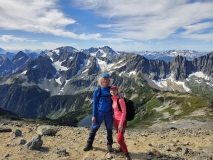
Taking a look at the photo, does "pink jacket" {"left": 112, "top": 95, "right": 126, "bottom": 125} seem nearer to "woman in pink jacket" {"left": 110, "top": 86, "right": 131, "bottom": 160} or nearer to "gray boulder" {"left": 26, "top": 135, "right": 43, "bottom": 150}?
"woman in pink jacket" {"left": 110, "top": 86, "right": 131, "bottom": 160}

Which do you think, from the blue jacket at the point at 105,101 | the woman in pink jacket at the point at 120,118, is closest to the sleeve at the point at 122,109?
the woman in pink jacket at the point at 120,118

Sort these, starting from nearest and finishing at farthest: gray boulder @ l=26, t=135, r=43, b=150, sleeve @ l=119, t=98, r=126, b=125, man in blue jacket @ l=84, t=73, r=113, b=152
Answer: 1. sleeve @ l=119, t=98, r=126, b=125
2. man in blue jacket @ l=84, t=73, r=113, b=152
3. gray boulder @ l=26, t=135, r=43, b=150

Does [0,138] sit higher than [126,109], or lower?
lower

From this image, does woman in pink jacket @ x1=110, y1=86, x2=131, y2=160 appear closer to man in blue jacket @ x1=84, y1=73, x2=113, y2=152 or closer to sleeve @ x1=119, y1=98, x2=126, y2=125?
sleeve @ x1=119, y1=98, x2=126, y2=125

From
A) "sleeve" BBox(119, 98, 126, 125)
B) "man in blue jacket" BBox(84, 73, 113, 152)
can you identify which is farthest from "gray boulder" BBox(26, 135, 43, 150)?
"sleeve" BBox(119, 98, 126, 125)

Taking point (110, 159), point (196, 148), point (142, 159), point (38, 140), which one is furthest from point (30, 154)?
point (196, 148)

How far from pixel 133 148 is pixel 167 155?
308 cm

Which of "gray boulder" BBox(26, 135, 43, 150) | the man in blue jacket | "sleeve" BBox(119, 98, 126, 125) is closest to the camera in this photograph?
"sleeve" BBox(119, 98, 126, 125)

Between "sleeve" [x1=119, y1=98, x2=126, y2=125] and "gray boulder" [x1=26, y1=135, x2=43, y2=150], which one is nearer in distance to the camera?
"sleeve" [x1=119, y1=98, x2=126, y2=125]

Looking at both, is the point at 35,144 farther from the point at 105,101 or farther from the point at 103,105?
the point at 105,101

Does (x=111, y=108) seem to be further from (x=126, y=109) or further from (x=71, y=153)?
(x=71, y=153)

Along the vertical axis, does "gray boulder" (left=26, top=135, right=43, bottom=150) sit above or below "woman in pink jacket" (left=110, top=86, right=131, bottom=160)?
below

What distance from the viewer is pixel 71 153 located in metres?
15.7

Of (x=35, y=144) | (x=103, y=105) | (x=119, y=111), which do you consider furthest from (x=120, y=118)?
(x=35, y=144)
